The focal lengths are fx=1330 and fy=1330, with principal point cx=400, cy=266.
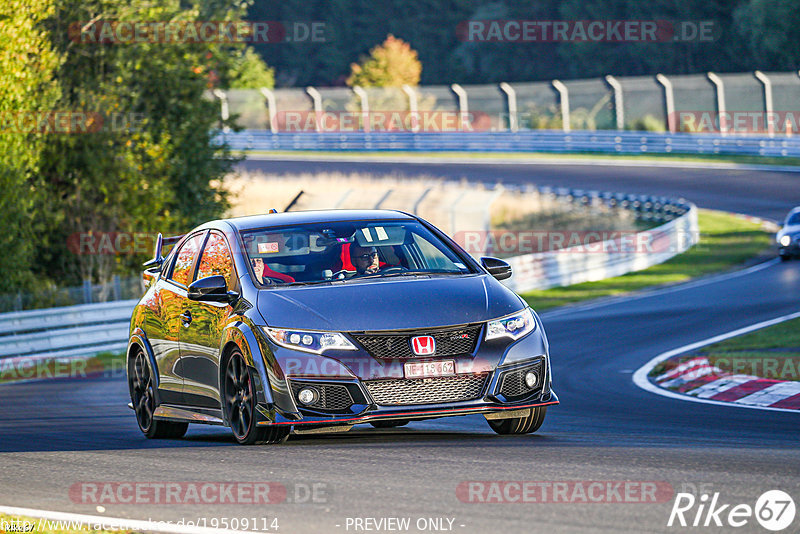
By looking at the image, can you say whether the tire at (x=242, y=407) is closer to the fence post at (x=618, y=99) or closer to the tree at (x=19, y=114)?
the tree at (x=19, y=114)

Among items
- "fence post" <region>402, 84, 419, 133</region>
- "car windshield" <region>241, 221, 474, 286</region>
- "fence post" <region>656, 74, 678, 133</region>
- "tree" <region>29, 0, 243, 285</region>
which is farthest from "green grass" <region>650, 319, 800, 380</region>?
"fence post" <region>402, 84, 419, 133</region>

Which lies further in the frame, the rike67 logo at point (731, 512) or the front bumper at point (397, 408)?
→ the front bumper at point (397, 408)

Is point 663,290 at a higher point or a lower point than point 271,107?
lower

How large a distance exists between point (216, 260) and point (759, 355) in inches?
293

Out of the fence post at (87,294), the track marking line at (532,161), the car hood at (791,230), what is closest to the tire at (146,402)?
the fence post at (87,294)

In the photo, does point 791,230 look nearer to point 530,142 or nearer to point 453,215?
point 453,215

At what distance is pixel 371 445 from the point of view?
8.62 meters

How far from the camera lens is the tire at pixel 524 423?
902cm

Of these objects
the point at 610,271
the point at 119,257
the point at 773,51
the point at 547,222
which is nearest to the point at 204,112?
the point at 119,257

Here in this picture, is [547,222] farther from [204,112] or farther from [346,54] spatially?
[346,54]

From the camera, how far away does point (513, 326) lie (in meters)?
8.66

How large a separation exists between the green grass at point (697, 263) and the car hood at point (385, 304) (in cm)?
1655

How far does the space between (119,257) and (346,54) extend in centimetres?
6450

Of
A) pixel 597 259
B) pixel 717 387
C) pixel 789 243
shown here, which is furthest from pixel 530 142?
pixel 717 387
